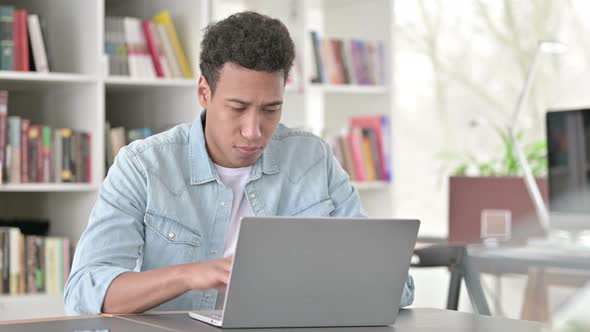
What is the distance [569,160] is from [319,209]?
175 centimetres

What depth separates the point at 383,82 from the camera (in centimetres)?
425

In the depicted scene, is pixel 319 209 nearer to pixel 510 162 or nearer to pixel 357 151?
pixel 357 151

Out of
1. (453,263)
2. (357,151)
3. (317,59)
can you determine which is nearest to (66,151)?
(317,59)

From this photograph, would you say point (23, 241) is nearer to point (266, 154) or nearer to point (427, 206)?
point (266, 154)

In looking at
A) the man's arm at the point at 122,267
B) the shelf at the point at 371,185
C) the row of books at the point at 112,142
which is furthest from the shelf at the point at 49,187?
the man's arm at the point at 122,267

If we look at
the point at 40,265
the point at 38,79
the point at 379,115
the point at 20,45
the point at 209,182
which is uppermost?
the point at 20,45

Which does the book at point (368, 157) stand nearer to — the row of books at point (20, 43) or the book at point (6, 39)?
the row of books at point (20, 43)

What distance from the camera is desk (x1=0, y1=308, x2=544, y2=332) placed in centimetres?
152

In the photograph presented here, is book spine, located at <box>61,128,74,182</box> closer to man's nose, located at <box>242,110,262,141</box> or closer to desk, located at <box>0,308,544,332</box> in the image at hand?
man's nose, located at <box>242,110,262,141</box>

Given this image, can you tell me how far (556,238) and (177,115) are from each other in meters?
1.59

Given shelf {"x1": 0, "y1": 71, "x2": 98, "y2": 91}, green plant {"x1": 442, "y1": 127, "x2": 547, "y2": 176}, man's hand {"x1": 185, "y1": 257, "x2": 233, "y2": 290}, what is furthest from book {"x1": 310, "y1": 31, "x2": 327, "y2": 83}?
man's hand {"x1": 185, "y1": 257, "x2": 233, "y2": 290}

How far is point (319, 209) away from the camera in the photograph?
2127 millimetres

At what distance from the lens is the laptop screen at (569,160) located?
11.5ft

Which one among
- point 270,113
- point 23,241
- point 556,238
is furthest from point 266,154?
point 556,238
